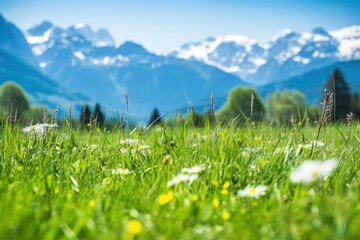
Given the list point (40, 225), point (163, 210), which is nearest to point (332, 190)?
point (163, 210)

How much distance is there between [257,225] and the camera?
269cm

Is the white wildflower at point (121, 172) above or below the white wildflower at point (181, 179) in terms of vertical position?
below

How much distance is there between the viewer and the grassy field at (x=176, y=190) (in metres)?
2.45

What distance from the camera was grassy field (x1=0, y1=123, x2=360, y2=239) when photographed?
8.05 feet

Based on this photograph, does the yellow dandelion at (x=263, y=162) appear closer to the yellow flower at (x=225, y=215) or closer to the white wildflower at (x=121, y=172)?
the white wildflower at (x=121, y=172)

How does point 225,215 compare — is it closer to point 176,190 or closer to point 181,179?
point 181,179

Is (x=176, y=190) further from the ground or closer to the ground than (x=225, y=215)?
closer to the ground

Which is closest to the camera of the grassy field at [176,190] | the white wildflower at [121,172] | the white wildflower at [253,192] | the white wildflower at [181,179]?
the grassy field at [176,190]

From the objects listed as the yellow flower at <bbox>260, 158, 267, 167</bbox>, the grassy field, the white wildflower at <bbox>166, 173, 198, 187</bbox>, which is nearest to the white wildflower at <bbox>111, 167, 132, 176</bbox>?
the grassy field

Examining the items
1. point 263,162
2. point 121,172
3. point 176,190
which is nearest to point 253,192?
point 176,190

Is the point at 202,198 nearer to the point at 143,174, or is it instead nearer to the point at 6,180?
the point at 143,174

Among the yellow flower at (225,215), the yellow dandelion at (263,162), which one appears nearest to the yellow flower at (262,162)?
the yellow dandelion at (263,162)

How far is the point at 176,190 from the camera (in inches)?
141

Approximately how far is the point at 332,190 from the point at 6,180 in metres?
2.52
